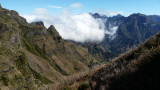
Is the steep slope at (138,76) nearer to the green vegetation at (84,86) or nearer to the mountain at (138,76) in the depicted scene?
the mountain at (138,76)

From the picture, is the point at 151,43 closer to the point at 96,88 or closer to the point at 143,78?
the point at 143,78

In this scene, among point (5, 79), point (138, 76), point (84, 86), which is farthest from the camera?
point (5, 79)

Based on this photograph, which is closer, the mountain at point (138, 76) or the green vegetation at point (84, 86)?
the mountain at point (138, 76)

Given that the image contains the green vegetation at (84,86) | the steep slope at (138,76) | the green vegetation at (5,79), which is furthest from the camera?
the green vegetation at (5,79)

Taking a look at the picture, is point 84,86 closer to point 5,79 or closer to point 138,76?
point 138,76

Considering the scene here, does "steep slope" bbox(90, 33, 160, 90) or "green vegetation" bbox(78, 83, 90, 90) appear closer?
"steep slope" bbox(90, 33, 160, 90)

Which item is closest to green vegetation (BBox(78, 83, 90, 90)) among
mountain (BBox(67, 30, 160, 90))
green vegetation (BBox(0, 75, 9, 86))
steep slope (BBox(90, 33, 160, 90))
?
mountain (BBox(67, 30, 160, 90))

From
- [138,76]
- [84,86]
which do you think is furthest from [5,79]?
[138,76]

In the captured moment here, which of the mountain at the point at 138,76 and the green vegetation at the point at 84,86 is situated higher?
the mountain at the point at 138,76

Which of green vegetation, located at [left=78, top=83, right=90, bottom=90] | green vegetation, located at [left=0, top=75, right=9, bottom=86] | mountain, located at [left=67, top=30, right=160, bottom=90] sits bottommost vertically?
green vegetation, located at [left=0, top=75, right=9, bottom=86]

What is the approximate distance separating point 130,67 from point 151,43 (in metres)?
2.53

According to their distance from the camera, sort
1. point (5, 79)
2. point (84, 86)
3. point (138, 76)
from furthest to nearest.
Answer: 1. point (5, 79)
2. point (84, 86)
3. point (138, 76)

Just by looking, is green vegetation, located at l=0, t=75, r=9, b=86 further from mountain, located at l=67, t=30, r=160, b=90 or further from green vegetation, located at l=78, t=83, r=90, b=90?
mountain, located at l=67, t=30, r=160, b=90

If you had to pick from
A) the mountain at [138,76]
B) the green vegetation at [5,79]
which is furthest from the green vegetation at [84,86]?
the green vegetation at [5,79]
